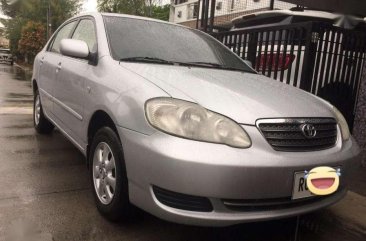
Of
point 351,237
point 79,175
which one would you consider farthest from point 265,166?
point 79,175

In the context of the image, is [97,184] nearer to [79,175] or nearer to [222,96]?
[79,175]

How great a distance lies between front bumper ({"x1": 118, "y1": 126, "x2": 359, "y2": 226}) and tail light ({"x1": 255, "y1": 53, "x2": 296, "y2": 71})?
10.1 ft

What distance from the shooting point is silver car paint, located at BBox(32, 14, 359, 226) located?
211 centimetres

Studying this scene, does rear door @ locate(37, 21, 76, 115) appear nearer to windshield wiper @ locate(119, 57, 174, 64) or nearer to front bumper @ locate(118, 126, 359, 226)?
windshield wiper @ locate(119, 57, 174, 64)

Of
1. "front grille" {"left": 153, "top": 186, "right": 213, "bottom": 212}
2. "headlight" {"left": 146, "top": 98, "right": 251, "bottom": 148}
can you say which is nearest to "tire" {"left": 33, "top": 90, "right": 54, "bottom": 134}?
"headlight" {"left": 146, "top": 98, "right": 251, "bottom": 148}

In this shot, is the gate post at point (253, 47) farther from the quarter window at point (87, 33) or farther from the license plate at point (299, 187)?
the license plate at point (299, 187)

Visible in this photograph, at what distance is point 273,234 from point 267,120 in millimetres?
921

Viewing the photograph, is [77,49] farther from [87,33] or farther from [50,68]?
[50,68]

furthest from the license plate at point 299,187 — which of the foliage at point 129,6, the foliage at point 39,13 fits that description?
the foliage at point 39,13

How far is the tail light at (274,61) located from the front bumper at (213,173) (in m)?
3.07

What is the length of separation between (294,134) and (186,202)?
0.77 meters

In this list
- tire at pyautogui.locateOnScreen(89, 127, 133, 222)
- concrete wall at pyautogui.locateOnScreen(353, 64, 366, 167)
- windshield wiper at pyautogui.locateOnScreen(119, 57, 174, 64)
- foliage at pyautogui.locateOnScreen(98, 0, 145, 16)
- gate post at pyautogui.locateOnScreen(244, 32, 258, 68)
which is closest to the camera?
tire at pyautogui.locateOnScreen(89, 127, 133, 222)

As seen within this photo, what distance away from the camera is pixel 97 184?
2855mm

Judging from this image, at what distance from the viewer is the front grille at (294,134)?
7.47ft
